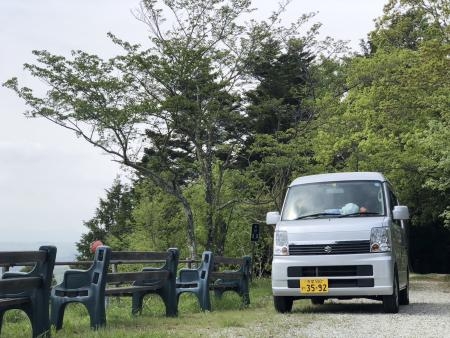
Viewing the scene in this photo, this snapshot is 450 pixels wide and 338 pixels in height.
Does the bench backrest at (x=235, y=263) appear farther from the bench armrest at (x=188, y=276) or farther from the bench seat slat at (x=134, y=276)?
the bench seat slat at (x=134, y=276)

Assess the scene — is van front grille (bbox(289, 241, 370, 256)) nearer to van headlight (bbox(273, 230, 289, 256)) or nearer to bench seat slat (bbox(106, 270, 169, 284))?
van headlight (bbox(273, 230, 289, 256))

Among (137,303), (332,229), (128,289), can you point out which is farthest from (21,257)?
(332,229)

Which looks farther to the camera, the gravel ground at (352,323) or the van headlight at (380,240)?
the van headlight at (380,240)

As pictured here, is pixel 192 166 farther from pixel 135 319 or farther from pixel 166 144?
pixel 135 319

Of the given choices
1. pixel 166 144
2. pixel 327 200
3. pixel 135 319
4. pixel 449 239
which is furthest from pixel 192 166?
pixel 449 239

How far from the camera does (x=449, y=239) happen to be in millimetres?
43281

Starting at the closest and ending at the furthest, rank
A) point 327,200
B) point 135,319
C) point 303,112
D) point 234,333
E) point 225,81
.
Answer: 1. point 234,333
2. point 135,319
3. point 327,200
4. point 225,81
5. point 303,112

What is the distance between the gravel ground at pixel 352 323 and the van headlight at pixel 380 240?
1051mm

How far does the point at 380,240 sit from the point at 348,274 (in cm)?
74

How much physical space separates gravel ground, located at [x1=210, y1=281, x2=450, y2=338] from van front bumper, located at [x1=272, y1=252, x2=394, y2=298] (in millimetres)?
378

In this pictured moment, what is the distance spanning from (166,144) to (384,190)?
1433cm

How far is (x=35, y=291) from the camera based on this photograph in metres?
6.22

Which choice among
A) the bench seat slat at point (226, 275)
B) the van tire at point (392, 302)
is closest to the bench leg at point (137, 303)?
the bench seat slat at point (226, 275)

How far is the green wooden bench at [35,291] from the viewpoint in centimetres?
590
